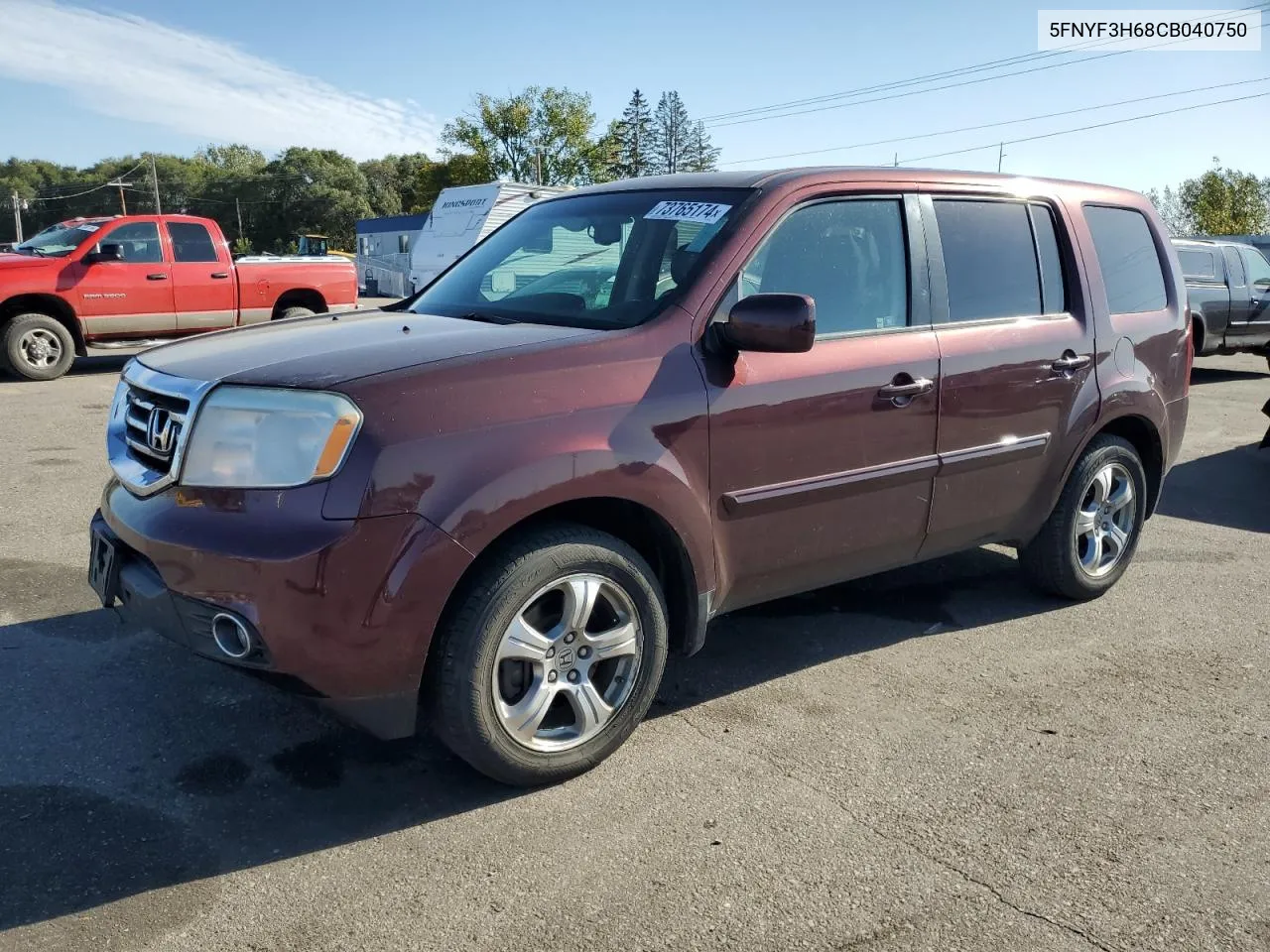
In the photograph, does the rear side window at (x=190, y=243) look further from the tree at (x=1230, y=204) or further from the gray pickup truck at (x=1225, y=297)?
the tree at (x=1230, y=204)

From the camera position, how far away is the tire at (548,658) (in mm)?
2869

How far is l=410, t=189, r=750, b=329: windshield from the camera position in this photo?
3488mm

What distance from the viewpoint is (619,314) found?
3.41 metres

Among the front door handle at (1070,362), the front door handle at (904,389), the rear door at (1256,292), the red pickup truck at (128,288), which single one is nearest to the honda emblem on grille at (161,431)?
the front door handle at (904,389)

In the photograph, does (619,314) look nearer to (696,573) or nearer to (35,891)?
(696,573)

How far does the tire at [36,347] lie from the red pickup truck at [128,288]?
0.01 meters

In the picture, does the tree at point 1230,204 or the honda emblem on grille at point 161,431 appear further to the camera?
the tree at point 1230,204

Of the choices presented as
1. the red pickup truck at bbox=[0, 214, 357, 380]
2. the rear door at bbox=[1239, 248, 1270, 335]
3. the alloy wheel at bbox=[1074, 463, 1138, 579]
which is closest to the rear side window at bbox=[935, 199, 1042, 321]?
the alloy wheel at bbox=[1074, 463, 1138, 579]

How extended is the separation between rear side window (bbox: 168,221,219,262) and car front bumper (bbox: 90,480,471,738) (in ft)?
36.9

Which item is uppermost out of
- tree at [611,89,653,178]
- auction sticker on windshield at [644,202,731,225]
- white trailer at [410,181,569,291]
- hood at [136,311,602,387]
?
tree at [611,89,653,178]

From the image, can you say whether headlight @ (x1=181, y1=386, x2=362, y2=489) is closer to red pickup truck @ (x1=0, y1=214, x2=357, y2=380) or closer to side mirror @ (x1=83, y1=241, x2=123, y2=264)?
red pickup truck @ (x1=0, y1=214, x2=357, y2=380)

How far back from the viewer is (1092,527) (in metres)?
4.80

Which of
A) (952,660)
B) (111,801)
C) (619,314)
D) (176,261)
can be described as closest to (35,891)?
(111,801)

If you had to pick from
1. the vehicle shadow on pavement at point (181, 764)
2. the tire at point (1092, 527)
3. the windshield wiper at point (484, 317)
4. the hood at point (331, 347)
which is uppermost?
the windshield wiper at point (484, 317)
